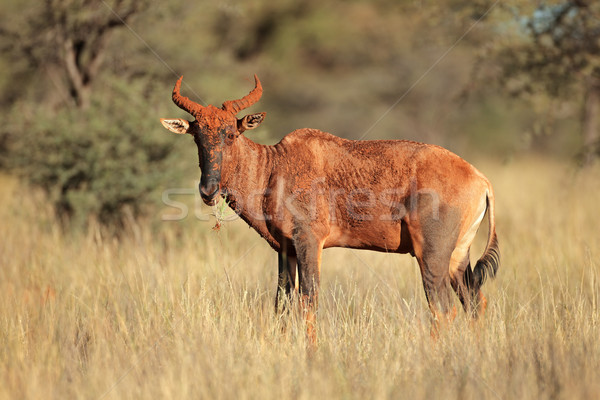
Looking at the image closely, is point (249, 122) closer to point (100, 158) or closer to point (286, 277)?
point (286, 277)

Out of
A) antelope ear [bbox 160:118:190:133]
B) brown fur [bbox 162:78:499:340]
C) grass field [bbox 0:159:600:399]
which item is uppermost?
antelope ear [bbox 160:118:190:133]

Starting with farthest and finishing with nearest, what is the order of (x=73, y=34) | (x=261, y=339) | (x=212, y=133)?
1. (x=73, y=34)
2. (x=212, y=133)
3. (x=261, y=339)

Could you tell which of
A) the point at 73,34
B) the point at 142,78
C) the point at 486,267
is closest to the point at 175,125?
the point at 486,267

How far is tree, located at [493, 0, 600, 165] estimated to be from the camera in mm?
10055

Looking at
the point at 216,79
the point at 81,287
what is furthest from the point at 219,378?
the point at 216,79

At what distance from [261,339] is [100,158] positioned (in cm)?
612

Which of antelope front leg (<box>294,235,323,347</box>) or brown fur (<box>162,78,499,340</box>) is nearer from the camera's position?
brown fur (<box>162,78,499,340</box>)

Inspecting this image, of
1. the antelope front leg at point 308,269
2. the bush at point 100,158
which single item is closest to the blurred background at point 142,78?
the bush at point 100,158

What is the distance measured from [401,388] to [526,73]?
8.68 m

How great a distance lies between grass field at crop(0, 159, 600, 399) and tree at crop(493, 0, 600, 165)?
3883 mm

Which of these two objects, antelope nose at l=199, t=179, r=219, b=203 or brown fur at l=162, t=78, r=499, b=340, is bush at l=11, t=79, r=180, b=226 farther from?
antelope nose at l=199, t=179, r=219, b=203

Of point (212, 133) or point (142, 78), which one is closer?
point (212, 133)

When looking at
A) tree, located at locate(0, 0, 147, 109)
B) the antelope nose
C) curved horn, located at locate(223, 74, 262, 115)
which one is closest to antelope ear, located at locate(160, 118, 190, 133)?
curved horn, located at locate(223, 74, 262, 115)

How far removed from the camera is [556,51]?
10.6 meters
